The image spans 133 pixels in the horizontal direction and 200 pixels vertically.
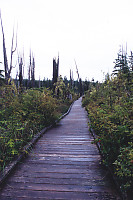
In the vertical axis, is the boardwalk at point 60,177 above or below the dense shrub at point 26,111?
below

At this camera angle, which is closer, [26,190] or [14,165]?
[26,190]

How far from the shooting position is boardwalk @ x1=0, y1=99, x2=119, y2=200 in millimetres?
2266

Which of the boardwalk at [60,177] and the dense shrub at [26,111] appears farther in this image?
the dense shrub at [26,111]

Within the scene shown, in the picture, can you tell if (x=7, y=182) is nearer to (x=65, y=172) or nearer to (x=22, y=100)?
(x=65, y=172)

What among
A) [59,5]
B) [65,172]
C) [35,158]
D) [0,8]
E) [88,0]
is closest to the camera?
[65,172]

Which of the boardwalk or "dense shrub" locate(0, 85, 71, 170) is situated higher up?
"dense shrub" locate(0, 85, 71, 170)

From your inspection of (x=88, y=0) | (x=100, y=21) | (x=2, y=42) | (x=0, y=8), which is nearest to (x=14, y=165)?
(x=88, y=0)

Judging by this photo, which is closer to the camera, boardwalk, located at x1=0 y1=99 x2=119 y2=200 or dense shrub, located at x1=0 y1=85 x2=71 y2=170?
boardwalk, located at x1=0 y1=99 x2=119 y2=200

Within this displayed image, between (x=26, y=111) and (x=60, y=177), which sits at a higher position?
(x=26, y=111)

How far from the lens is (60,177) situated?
2.72 meters

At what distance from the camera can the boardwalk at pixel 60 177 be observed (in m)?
2.27

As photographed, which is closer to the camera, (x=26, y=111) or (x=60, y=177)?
(x=60, y=177)

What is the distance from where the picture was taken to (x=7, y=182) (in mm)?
2582

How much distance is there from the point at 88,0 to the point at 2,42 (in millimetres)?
7289
